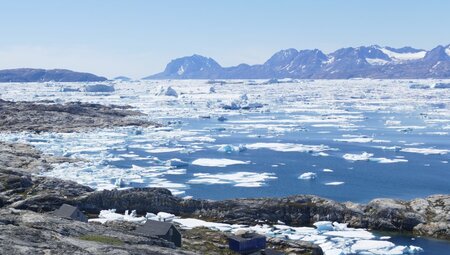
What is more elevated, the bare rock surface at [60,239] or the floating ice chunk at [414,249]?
the bare rock surface at [60,239]

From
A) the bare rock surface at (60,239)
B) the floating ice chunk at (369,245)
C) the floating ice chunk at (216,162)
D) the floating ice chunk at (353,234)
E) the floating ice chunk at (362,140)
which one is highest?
the bare rock surface at (60,239)

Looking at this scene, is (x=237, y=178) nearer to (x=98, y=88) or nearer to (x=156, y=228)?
(x=156, y=228)

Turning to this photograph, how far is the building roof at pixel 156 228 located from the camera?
28109 millimetres

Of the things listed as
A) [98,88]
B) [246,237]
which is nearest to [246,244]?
[246,237]

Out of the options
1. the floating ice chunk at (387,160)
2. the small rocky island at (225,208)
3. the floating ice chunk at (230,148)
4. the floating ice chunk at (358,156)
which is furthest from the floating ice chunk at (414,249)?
the floating ice chunk at (230,148)

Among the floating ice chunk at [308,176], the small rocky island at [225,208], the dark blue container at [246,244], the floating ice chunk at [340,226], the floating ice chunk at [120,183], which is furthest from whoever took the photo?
the floating ice chunk at [308,176]

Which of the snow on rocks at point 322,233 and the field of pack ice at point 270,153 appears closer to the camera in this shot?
the snow on rocks at point 322,233

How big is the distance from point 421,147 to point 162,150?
31367 mm

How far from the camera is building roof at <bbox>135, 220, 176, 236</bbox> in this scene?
92.2 ft

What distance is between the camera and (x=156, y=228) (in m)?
28.6

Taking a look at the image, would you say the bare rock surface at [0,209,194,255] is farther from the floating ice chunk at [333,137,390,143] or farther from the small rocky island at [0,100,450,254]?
the floating ice chunk at [333,137,390,143]

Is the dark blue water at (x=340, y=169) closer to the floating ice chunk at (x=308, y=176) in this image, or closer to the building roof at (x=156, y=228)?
the floating ice chunk at (x=308, y=176)

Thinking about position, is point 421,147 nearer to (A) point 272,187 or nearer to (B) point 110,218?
(A) point 272,187

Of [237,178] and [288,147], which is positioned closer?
[237,178]
